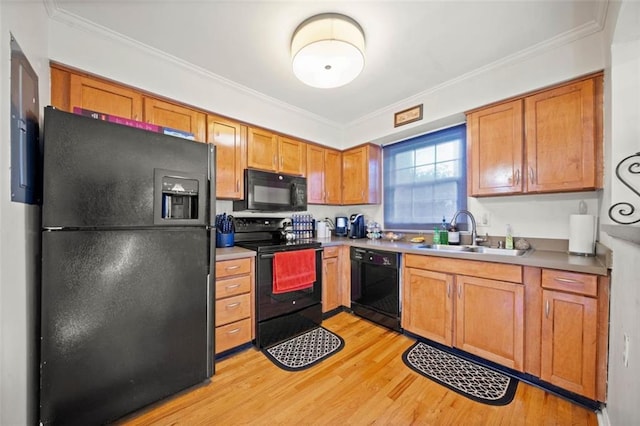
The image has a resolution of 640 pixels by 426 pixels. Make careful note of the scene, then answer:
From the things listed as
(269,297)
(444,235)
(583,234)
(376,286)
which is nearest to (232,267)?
(269,297)

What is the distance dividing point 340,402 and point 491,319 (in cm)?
124

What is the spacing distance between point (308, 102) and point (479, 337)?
2783mm

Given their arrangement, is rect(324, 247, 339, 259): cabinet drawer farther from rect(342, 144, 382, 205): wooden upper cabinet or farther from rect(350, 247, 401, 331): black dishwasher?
rect(342, 144, 382, 205): wooden upper cabinet

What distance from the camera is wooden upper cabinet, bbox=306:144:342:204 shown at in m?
3.10

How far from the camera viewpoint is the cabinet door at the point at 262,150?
255 cm

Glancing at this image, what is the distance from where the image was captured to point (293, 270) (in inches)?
90.1

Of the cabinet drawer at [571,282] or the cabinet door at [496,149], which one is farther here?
the cabinet door at [496,149]

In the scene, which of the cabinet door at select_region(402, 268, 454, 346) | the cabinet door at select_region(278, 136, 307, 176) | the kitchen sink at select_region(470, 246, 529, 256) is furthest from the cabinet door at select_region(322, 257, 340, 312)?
the kitchen sink at select_region(470, 246, 529, 256)

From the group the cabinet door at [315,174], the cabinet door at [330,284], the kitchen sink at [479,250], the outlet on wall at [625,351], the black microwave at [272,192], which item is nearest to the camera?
the outlet on wall at [625,351]

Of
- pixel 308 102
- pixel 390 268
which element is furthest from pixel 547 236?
pixel 308 102

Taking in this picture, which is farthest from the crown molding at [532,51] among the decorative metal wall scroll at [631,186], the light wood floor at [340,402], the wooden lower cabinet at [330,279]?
the light wood floor at [340,402]

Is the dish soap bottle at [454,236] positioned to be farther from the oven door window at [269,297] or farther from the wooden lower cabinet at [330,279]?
the oven door window at [269,297]

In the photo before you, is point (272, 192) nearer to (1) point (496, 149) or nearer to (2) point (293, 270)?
(2) point (293, 270)

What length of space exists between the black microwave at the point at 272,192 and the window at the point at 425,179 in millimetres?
1247
